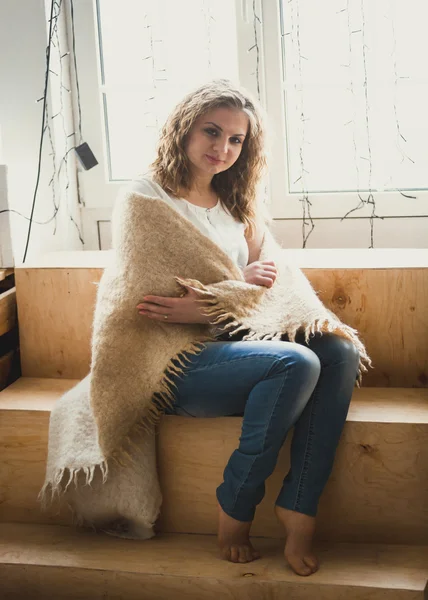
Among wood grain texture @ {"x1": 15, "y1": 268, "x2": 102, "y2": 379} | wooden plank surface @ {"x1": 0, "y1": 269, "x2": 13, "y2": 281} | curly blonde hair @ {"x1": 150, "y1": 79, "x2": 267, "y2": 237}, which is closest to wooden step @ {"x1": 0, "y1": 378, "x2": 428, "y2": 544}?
wood grain texture @ {"x1": 15, "y1": 268, "x2": 102, "y2": 379}

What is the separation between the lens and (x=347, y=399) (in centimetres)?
175

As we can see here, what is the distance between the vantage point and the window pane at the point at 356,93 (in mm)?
2242

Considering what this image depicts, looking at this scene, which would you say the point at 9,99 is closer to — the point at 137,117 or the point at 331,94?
the point at 137,117

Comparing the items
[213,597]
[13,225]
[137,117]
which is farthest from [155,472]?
[137,117]

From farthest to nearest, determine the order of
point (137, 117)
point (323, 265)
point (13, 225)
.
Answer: point (137, 117), point (13, 225), point (323, 265)

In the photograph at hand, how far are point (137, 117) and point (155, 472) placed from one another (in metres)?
1.10

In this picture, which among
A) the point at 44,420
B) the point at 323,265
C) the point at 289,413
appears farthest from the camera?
the point at 323,265

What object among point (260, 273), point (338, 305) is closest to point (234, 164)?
point (260, 273)

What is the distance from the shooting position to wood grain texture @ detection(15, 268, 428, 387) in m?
2.03

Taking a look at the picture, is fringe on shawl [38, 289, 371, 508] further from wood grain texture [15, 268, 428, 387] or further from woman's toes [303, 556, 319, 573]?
woman's toes [303, 556, 319, 573]

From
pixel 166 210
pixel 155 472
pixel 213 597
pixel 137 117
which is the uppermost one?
pixel 137 117

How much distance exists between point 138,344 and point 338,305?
21.6 inches

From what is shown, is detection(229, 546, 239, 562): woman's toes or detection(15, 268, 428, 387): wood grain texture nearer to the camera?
detection(229, 546, 239, 562): woman's toes

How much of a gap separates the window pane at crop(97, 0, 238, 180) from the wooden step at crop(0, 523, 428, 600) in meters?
1.10
